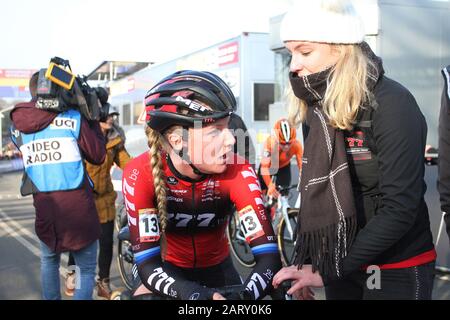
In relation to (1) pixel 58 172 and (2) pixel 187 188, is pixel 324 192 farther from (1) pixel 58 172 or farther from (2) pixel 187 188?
(1) pixel 58 172

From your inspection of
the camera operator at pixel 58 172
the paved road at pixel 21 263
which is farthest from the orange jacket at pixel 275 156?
the camera operator at pixel 58 172

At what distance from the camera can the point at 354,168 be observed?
6.43 ft

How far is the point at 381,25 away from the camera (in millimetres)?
7035

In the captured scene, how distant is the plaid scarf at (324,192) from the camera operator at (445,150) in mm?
283

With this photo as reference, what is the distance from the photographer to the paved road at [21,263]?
5.48 meters

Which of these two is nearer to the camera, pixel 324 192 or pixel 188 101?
pixel 324 192

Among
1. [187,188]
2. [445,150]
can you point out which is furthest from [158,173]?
[445,150]

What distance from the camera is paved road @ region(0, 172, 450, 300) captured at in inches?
216

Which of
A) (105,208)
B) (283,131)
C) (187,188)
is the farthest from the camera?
(283,131)

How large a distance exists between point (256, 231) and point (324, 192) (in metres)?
0.38

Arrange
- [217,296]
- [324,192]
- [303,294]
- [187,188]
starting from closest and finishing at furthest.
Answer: [217,296], [324,192], [303,294], [187,188]

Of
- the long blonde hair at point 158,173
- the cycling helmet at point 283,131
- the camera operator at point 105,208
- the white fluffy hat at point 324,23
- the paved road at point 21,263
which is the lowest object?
the paved road at point 21,263

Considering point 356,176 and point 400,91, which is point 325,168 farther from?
point 400,91

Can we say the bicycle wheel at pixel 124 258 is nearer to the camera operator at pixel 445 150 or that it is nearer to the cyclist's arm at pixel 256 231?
the cyclist's arm at pixel 256 231
